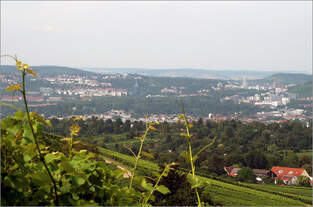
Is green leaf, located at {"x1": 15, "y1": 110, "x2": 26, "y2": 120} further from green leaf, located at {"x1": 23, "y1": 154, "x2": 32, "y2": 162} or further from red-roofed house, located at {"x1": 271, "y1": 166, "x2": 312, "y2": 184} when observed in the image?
red-roofed house, located at {"x1": 271, "y1": 166, "x2": 312, "y2": 184}

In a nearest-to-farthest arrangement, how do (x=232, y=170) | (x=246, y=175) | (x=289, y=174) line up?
1. (x=246, y=175)
2. (x=232, y=170)
3. (x=289, y=174)

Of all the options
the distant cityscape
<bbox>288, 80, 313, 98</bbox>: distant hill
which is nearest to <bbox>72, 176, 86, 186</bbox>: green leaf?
the distant cityscape

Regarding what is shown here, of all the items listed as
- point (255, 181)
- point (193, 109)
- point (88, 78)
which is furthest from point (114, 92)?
point (255, 181)

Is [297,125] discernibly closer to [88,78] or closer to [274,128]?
[274,128]

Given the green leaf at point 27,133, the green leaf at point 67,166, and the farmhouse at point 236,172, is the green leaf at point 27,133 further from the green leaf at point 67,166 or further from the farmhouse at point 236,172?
the farmhouse at point 236,172

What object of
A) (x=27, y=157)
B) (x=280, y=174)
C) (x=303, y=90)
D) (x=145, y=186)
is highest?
(x=27, y=157)

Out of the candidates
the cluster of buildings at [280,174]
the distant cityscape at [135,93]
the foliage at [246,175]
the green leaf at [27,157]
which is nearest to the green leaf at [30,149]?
the green leaf at [27,157]

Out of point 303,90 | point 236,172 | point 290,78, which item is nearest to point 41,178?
point 236,172

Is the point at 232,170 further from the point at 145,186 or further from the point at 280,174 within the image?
the point at 145,186
